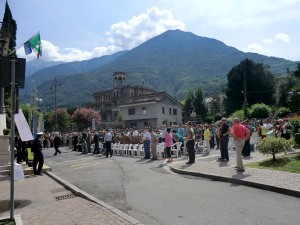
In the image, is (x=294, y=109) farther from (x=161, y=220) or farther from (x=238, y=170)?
(x=161, y=220)

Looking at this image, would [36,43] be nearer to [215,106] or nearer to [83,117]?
[83,117]

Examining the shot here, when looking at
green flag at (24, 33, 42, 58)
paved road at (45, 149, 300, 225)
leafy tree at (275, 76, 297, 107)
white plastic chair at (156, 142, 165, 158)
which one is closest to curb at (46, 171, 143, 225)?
paved road at (45, 149, 300, 225)

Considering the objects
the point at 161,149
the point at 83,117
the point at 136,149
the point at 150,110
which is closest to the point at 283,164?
the point at 161,149

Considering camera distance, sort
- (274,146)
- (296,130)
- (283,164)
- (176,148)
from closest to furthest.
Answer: (283,164) → (274,146) → (296,130) → (176,148)

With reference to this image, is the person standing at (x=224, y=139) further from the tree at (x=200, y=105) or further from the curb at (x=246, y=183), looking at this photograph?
the tree at (x=200, y=105)

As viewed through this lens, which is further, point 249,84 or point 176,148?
point 249,84

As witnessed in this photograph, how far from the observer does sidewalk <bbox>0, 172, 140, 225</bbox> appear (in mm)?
6805

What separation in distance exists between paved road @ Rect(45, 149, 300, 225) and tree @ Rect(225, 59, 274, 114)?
48.8m

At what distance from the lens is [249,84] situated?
192 ft

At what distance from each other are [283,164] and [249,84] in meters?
48.7

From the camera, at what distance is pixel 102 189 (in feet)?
33.2

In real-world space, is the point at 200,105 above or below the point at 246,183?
above

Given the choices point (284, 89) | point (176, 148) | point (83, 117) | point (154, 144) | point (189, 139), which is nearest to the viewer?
point (189, 139)

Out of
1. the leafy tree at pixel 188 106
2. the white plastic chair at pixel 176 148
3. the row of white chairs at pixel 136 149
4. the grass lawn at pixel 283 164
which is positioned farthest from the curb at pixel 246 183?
the leafy tree at pixel 188 106
